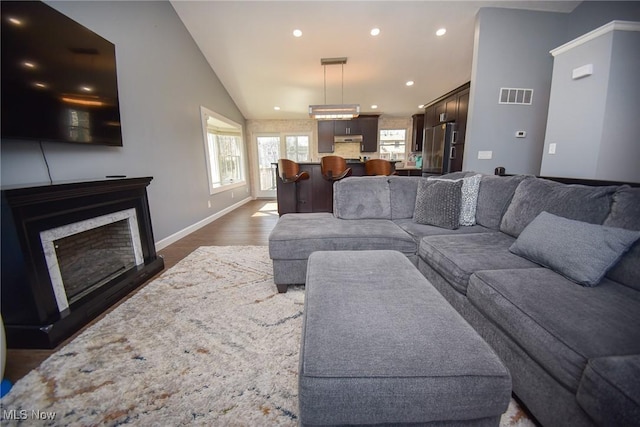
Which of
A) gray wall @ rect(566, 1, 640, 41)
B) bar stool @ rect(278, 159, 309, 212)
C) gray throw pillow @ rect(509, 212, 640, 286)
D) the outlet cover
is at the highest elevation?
gray wall @ rect(566, 1, 640, 41)

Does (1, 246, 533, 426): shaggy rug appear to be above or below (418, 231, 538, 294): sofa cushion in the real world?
below

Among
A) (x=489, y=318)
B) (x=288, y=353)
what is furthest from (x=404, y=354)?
(x=288, y=353)

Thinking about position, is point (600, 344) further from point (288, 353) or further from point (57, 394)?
point (57, 394)

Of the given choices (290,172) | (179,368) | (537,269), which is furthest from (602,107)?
(179,368)

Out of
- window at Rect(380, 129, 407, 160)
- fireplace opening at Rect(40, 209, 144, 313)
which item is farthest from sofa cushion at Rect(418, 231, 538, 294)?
window at Rect(380, 129, 407, 160)

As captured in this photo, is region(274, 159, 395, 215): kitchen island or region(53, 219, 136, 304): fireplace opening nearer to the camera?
region(53, 219, 136, 304): fireplace opening

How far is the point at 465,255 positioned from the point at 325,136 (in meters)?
6.14

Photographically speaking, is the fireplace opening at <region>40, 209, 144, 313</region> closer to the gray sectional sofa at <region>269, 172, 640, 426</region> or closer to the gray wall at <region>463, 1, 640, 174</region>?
the gray sectional sofa at <region>269, 172, 640, 426</region>

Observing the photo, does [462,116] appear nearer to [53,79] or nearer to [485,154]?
[485,154]

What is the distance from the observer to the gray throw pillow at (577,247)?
1.10m

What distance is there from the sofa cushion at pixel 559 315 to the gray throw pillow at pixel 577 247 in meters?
0.06

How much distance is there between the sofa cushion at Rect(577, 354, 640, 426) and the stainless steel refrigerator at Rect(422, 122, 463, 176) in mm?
4269

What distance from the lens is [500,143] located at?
140 inches

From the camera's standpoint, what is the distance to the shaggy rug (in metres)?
1.01
